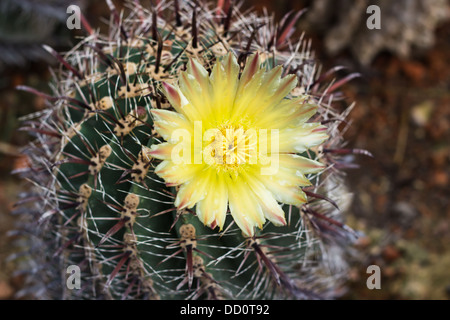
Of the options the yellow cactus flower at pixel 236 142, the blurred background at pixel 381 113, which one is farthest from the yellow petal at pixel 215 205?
the blurred background at pixel 381 113

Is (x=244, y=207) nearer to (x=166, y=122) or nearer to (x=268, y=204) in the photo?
(x=268, y=204)

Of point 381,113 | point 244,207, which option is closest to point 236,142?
point 244,207

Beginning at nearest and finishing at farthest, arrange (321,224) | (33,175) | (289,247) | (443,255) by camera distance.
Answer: (289,247) → (321,224) → (33,175) → (443,255)

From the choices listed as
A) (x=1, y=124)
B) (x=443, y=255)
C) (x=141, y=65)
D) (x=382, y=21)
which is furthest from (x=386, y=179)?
(x=1, y=124)

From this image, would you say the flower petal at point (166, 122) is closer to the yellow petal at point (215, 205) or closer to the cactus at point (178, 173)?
the cactus at point (178, 173)

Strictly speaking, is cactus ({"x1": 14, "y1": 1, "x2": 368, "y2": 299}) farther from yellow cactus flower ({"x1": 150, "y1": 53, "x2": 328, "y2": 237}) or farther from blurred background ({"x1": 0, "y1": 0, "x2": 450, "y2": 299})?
blurred background ({"x1": 0, "y1": 0, "x2": 450, "y2": 299})

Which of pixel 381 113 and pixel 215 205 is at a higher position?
pixel 381 113
